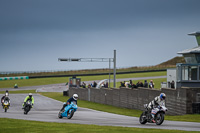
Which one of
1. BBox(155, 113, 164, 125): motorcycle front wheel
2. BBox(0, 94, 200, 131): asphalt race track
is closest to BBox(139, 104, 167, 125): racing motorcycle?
BBox(155, 113, 164, 125): motorcycle front wheel

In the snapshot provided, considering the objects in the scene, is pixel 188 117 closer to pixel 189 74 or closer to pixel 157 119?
pixel 157 119

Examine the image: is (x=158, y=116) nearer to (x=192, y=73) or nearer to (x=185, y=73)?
(x=192, y=73)

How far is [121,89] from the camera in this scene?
131ft

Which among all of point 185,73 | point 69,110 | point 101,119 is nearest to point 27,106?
point 69,110

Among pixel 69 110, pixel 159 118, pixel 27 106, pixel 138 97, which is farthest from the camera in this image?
pixel 138 97

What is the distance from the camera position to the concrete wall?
25.9m

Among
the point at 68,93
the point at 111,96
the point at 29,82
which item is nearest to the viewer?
the point at 111,96

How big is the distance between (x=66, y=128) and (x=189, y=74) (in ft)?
61.1

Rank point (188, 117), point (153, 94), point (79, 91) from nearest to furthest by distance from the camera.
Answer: point (188, 117) → point (153, 94) → point (79, 91)

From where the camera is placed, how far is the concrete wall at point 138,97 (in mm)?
25922

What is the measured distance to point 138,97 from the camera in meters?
35.2

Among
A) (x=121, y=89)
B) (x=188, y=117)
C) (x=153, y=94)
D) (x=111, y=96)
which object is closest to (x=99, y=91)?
(x=111, y=96)

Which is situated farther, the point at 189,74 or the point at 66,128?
the point at 189,74

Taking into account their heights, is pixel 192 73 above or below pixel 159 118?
above
